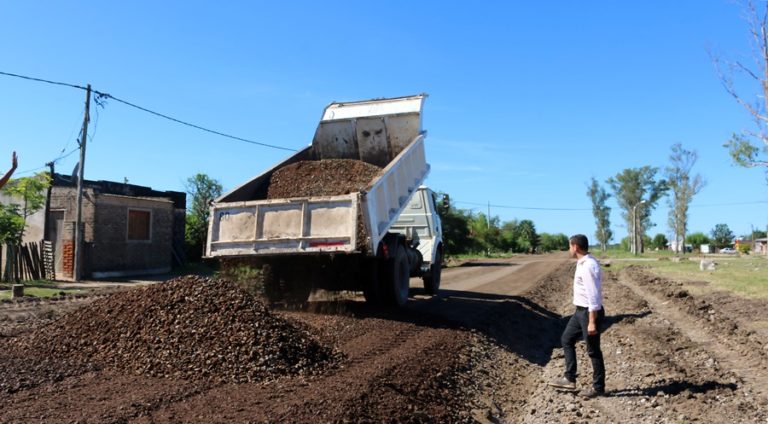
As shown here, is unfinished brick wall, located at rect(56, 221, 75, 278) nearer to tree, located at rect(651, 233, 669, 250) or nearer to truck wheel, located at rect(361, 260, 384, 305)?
truck wheel, located at rect(361, 260, 384, 305)

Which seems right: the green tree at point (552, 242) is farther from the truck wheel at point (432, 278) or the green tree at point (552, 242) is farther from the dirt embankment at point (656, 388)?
the dirt embankment at point (656, 388)

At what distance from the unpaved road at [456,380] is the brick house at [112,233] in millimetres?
7992

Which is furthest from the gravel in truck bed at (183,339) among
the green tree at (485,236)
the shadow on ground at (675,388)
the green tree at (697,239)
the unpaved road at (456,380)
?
the green tree at (697,239)

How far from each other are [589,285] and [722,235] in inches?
3924

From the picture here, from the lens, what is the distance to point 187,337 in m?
6.29

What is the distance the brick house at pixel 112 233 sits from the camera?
63.4 feet

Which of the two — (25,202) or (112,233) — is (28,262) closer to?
(25,202)

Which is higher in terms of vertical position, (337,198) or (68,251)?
(337,198)

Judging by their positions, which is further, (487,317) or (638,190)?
(638,190)

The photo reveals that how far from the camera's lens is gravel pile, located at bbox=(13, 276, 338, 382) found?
5.91 m

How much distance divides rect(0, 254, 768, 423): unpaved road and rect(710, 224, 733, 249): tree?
8889cm

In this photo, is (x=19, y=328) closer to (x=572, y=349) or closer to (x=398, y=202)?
(x=398, y=202)

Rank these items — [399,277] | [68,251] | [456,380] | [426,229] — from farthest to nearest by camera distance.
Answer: [68,251] → [426,229] → [399,277] → [456,380]

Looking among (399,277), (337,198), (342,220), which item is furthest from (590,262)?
(399,277)
